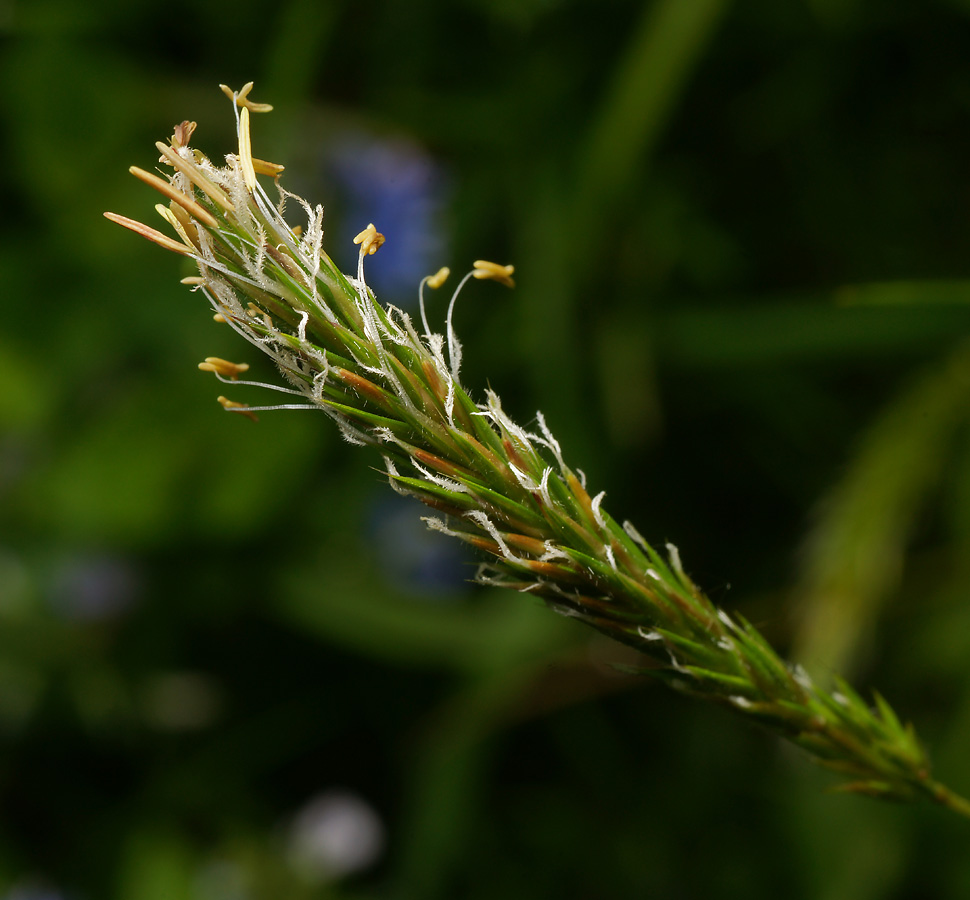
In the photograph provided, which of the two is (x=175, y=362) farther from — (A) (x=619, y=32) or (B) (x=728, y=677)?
(B) (x=728, y=677)

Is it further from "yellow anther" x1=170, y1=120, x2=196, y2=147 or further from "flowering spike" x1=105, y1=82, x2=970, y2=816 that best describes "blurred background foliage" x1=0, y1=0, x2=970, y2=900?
"yellow anther" x1=170, y1=120, x2=196, y2=147

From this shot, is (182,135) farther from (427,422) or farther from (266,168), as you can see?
(427,422)

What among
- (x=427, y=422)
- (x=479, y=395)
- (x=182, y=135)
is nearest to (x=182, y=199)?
(x=182, y=135)

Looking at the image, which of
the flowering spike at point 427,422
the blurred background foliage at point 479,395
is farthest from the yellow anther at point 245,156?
the blurred background foliage at point 479,395

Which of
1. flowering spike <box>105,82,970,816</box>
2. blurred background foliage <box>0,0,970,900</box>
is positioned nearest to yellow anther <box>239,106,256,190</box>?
flowering spike <box>105,82,970,816</box>

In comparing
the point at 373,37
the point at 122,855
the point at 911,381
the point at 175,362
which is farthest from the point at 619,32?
the point at 122,855

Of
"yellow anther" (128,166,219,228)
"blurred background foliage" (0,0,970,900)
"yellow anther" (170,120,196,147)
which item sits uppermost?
"yellow anther" (170,120,196,147)

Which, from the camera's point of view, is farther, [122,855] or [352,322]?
[122,855]
